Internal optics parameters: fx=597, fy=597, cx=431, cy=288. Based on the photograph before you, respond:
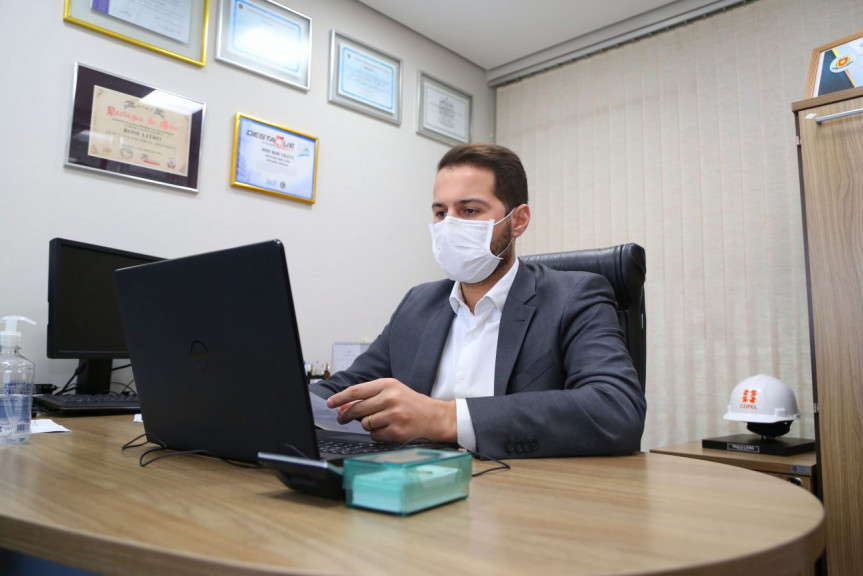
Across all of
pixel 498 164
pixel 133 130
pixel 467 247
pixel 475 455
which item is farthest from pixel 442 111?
pixel 475 455

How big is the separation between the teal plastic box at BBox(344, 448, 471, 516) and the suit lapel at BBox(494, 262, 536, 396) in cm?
66

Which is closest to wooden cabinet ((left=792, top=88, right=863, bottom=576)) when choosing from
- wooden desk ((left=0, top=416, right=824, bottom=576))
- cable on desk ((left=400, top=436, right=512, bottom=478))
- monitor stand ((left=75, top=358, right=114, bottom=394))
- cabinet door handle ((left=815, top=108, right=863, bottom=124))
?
cabinet door handle ((left=815, top=108, right=863, bottom=124))

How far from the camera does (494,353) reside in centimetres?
148

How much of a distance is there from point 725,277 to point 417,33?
206cm

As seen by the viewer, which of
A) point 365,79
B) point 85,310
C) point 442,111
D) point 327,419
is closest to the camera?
point 327,419

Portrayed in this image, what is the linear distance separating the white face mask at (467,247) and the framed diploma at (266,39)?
1.53 metres

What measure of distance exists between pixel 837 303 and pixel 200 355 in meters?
1.99

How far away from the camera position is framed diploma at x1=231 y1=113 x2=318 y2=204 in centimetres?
250

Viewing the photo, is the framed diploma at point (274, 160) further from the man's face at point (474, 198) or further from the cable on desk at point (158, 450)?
the cable on desk at point (158, 450)

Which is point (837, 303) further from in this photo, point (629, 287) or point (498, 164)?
point (498, 164)

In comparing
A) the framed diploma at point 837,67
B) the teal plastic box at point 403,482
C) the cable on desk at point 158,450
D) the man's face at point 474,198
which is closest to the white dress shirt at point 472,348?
the man's face at point 474,198

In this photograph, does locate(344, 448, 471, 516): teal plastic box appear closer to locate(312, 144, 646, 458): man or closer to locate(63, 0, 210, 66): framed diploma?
locate(312, 144, 646, 458): man

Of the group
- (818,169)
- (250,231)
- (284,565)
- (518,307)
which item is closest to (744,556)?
(284,565)

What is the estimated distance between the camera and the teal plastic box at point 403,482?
552 mm
